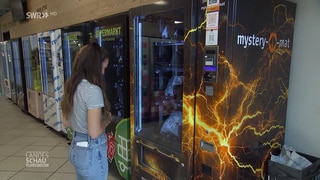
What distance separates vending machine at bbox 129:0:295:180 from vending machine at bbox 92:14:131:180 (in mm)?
230

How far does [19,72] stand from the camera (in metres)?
5.98

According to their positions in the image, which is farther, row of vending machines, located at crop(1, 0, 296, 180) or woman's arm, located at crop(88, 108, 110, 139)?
woman's arm, located at crop(88, 108, 110, 139)

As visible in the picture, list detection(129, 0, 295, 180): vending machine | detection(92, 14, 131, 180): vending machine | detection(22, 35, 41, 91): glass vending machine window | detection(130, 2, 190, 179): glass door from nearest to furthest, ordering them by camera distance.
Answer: detection(129, 0, 295, 180): vending machine < detection(130, 2, 190, 179): glass door < detection(92, 14, 131, 180): vending machine < detection(22, 35, 41, 91): glass vending machine window

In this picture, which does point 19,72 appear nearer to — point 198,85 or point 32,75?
point 32,75

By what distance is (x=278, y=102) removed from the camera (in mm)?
1675

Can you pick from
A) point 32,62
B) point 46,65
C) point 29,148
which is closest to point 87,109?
point 29,148

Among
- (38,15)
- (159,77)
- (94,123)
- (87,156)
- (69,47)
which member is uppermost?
(38,15)

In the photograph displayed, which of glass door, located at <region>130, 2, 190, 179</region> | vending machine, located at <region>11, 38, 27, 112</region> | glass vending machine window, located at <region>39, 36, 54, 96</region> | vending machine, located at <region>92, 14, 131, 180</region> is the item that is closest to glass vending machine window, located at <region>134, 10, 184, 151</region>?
glass door, located at <region>130, 2, 190, 179</region>

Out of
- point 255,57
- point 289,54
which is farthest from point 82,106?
point 289,54

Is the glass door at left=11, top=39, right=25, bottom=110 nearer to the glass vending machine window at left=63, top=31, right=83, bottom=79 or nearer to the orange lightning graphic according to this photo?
the glass vending machine window at left=63, top=31, right=83, bottom=79

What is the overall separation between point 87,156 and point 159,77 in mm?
961

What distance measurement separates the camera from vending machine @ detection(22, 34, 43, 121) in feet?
15.8

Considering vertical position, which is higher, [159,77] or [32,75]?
[159,77]

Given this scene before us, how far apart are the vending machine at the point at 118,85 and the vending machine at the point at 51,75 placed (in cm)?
145
